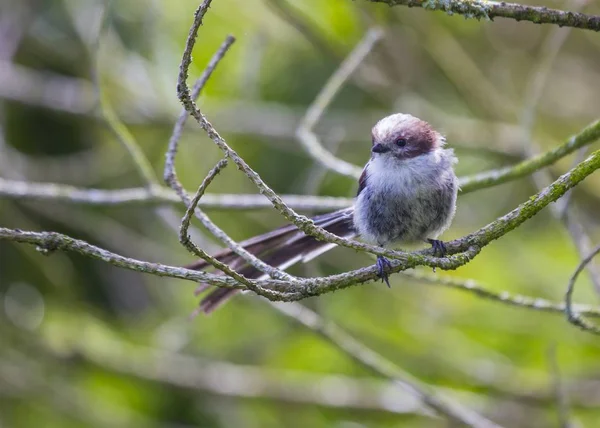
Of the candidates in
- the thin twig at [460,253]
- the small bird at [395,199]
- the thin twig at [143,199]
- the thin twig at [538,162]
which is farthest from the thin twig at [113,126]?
the thin twig at [460,253]

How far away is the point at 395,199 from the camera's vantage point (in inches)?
141

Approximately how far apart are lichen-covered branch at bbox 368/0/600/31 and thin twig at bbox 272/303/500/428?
2227 mm

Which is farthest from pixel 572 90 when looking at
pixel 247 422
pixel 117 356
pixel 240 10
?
pixel 117 356

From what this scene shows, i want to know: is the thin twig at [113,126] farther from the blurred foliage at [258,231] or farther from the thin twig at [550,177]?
the thin twig at [550,177]

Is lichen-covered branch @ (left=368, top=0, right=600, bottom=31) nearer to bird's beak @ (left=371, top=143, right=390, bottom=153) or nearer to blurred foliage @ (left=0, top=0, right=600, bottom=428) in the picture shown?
bird's beak @ (left=371, top=143, right=390, bottom=153)

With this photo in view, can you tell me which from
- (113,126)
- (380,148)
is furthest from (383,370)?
(113,126)

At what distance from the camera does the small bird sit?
3.56 meters

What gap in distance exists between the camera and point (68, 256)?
677 centimetres

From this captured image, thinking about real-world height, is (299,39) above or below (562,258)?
above

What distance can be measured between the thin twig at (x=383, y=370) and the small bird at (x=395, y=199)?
29.9 inches

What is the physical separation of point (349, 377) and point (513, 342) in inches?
50.4

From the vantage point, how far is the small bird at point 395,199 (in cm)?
356

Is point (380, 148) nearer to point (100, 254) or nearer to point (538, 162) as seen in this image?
point (538, 162)

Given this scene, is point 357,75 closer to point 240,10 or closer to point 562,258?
point 240,10
